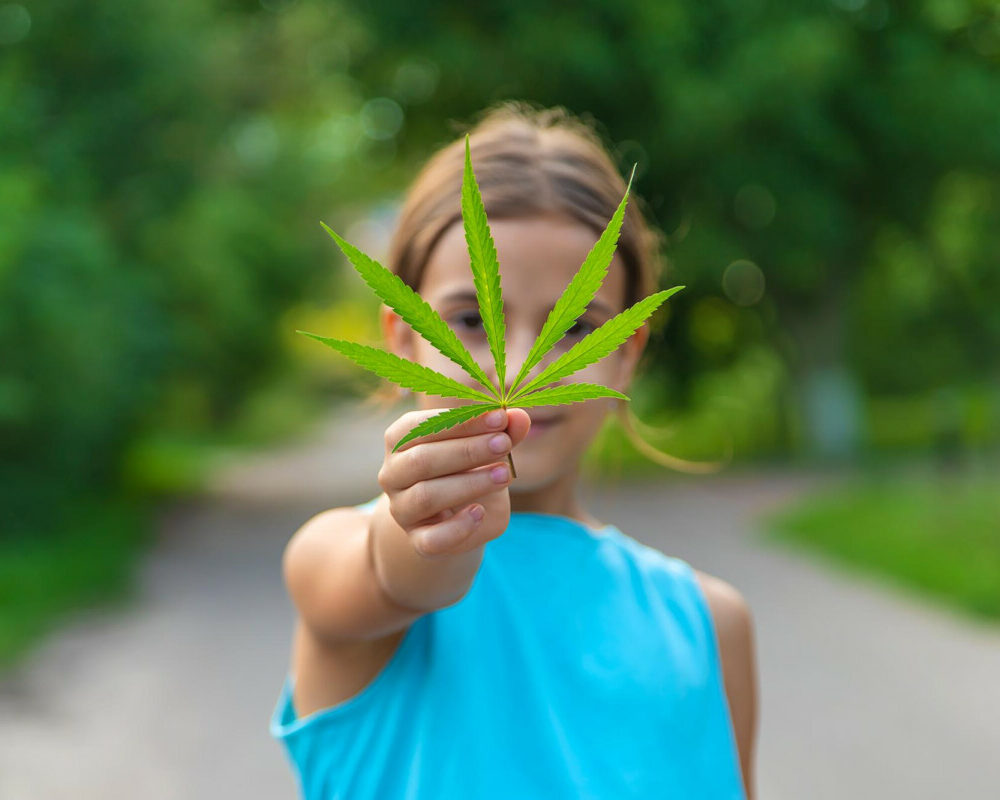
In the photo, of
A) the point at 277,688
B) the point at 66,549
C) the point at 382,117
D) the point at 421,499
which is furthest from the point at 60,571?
the point at 421,499

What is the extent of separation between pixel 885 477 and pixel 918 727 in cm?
648

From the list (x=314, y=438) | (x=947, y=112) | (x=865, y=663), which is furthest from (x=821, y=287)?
(x=314, y=438)

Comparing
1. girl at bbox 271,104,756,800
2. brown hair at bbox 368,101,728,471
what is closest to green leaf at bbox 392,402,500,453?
girl at bbox 271,104,756,800

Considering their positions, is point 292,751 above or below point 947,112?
below

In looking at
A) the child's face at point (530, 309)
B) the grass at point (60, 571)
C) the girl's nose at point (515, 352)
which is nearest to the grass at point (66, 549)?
the grass at point (60, 571)

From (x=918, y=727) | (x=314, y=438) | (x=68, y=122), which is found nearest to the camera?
(x=918, y=727)

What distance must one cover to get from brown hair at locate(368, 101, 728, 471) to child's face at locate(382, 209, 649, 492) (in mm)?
24

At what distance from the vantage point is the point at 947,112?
11172 millimetres

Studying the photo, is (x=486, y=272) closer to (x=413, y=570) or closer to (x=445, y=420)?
(x=445, y=420)

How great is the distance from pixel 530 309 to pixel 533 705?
0.54 m

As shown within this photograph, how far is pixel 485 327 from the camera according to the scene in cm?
87

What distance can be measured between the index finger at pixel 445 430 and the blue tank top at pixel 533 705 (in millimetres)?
508

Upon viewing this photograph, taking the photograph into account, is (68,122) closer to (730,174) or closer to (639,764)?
(730,174)

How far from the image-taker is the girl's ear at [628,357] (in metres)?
1.66
